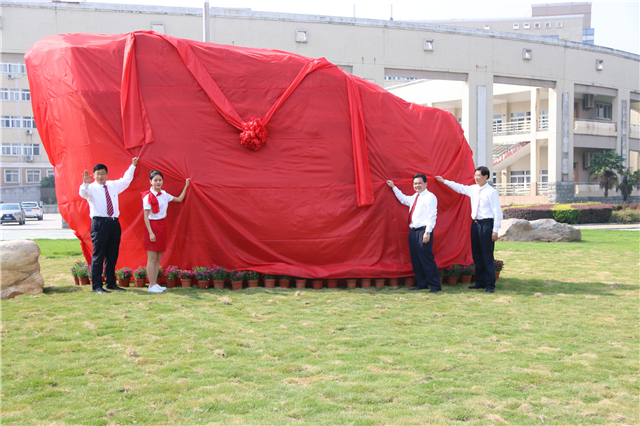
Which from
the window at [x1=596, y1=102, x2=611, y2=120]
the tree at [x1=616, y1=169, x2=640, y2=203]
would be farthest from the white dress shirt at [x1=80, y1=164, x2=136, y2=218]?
the window at [x1=596, y1=102, x2=611, y2=120]

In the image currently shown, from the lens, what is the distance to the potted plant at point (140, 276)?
7.11 metres

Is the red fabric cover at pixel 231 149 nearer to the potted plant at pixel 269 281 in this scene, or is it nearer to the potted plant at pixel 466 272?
the potted plant at pixel 269 281

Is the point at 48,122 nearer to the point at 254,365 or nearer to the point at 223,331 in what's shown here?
the point at 223,331

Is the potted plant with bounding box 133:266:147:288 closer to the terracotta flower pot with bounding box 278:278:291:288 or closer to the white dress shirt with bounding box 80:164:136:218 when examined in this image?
the white dress shirt with bounding box 80:164:136:218

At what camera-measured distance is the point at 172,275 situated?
23.4 feet

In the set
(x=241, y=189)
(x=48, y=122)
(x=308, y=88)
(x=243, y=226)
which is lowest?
(x=243, y=226)

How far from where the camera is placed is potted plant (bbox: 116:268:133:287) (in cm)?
706

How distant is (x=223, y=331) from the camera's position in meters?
4.88

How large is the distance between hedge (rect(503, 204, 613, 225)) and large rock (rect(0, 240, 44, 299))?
65.2 ft

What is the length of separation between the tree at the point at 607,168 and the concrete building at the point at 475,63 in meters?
0.90

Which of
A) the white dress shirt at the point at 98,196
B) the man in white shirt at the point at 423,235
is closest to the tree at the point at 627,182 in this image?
the man in white shirt at the point at 423,235

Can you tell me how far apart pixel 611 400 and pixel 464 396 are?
36.2 inches

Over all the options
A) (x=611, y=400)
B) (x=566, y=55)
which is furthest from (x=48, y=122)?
(x=566, y=55)

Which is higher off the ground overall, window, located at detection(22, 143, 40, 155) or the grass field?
window, located at detection(22, 143, 40, 155)
